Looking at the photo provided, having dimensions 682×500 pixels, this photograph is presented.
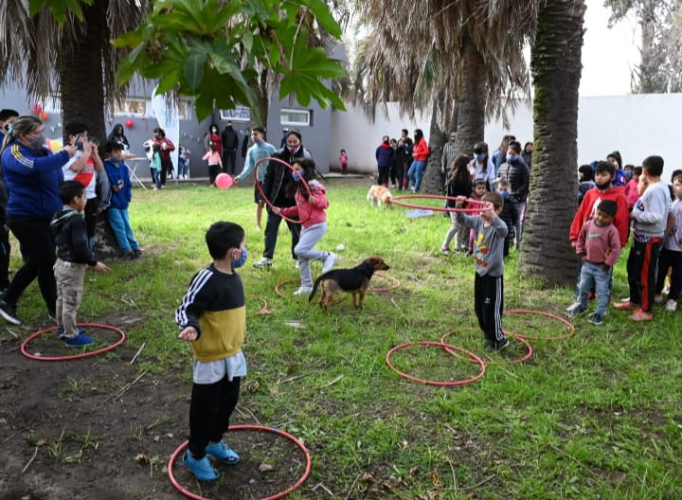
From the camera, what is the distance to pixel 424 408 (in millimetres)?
4215

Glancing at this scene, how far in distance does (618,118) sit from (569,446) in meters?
14.6

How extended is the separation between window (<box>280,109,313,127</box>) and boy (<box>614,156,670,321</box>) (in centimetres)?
1909

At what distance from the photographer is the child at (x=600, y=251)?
5.80m

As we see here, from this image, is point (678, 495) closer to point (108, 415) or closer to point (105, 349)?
point (108, 415)

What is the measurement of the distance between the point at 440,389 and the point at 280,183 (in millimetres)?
4026

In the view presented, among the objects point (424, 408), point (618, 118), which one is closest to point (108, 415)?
point (424, 408)

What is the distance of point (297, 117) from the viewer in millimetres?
24375

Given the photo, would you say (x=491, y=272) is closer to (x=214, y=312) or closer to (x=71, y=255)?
(x=214, y=312)

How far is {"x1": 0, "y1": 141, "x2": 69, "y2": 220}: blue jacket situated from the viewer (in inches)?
210

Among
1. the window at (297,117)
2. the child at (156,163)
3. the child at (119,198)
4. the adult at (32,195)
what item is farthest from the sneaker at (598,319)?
the window at (297,117)

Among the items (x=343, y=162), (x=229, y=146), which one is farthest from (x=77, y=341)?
(x=343, y=162)

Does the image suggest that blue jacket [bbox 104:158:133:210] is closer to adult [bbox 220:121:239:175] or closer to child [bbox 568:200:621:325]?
child [bbox 568:200:621:325]

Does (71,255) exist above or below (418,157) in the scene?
below

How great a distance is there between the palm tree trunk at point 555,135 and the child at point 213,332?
5.07 meters
